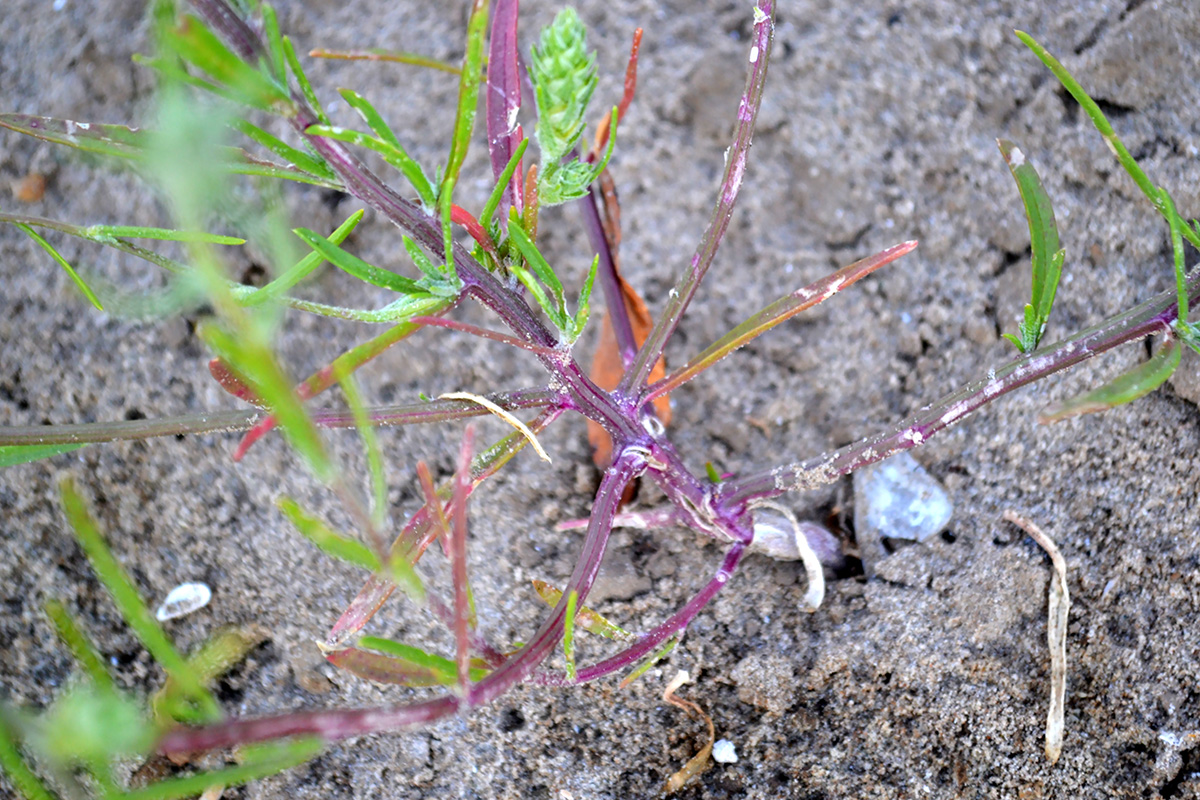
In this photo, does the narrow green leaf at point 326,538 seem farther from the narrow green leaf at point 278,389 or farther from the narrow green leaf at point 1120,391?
the narrow green leaf at point 1120,391

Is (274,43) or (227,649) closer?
(274,43)

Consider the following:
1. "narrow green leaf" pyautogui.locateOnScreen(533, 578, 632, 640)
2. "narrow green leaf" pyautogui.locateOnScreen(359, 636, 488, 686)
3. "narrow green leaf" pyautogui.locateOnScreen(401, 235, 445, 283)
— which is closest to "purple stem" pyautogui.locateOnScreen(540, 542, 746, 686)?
"narrow green leaf" pyautogui.locateOnScreen(533, 578, 632, 640)

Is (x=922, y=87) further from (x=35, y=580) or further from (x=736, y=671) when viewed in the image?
(x=35, y=580)

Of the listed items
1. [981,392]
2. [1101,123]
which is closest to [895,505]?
[981,392]

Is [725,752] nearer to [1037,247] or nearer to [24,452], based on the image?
[1037,247]

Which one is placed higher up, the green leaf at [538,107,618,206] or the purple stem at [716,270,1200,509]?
the green leaf at [538,107,618,206]

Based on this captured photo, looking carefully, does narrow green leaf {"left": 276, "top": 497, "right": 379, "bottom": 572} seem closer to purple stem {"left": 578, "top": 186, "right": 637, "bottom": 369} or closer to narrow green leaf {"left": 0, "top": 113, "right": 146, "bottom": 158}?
narrow green leaf {"left": 0, "top": 113, "right": 146, "bottom": 158}
